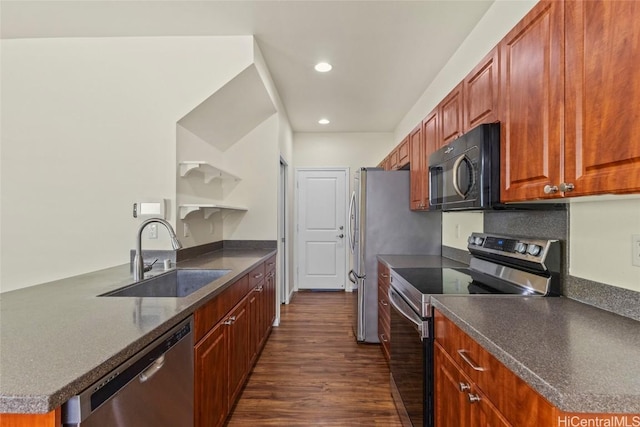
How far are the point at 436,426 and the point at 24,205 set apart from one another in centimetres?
307

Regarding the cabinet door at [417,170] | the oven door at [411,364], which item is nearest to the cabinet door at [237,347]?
the oven door at [411,364]

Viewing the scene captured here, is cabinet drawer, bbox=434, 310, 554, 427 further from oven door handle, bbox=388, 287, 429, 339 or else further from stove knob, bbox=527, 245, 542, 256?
stove knob, bbox=527, 245, 542, 256

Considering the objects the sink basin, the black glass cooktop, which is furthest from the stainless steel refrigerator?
the sink basin

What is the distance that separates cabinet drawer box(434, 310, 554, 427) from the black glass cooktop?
33 cm

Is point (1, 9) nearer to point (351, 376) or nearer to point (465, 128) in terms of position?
point (465, 128)

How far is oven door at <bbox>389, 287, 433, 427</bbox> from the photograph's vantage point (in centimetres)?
149

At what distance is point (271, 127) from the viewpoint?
11.8ft

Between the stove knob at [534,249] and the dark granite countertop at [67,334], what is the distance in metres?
1.53

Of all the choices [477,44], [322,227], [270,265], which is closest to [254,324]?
[270,265]

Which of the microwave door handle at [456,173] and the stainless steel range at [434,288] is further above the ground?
the microwave door handle at [456,173]

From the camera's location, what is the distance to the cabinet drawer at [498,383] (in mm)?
768

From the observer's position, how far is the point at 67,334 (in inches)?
39.7

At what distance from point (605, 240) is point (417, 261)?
1.45m

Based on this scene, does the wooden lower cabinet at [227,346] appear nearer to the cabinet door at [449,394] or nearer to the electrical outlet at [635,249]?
the cabinet door at [449,394]
